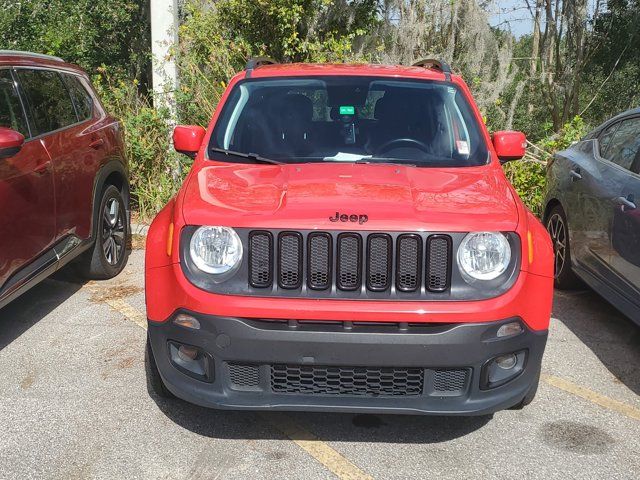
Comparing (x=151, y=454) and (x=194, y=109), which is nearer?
(x=151, y=454)

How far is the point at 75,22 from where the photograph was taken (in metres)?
13.1

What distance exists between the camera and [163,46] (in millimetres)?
8703

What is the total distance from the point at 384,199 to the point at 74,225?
2.90 m

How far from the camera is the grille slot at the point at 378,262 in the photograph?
3064mm

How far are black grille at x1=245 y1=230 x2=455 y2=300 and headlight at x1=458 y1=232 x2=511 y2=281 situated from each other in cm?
10

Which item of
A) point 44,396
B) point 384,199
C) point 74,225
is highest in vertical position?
point 384,199

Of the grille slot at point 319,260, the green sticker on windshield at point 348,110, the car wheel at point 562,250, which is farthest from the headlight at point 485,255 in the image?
the car wheel at point 562,250

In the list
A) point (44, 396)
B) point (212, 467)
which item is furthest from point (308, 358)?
point (44, 396)

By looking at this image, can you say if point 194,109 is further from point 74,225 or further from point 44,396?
point 44,396

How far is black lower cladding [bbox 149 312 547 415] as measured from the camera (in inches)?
117

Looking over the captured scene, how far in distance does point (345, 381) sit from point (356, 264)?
521mm

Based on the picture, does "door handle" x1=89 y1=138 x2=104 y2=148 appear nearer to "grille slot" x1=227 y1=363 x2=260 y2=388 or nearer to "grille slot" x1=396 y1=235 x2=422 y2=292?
"grille slot" x1=227 y1=363 x2=260 y2=388

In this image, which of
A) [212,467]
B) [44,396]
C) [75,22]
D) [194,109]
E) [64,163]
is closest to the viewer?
[212,467]

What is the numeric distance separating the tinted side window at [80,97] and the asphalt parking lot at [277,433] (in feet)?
6.68
